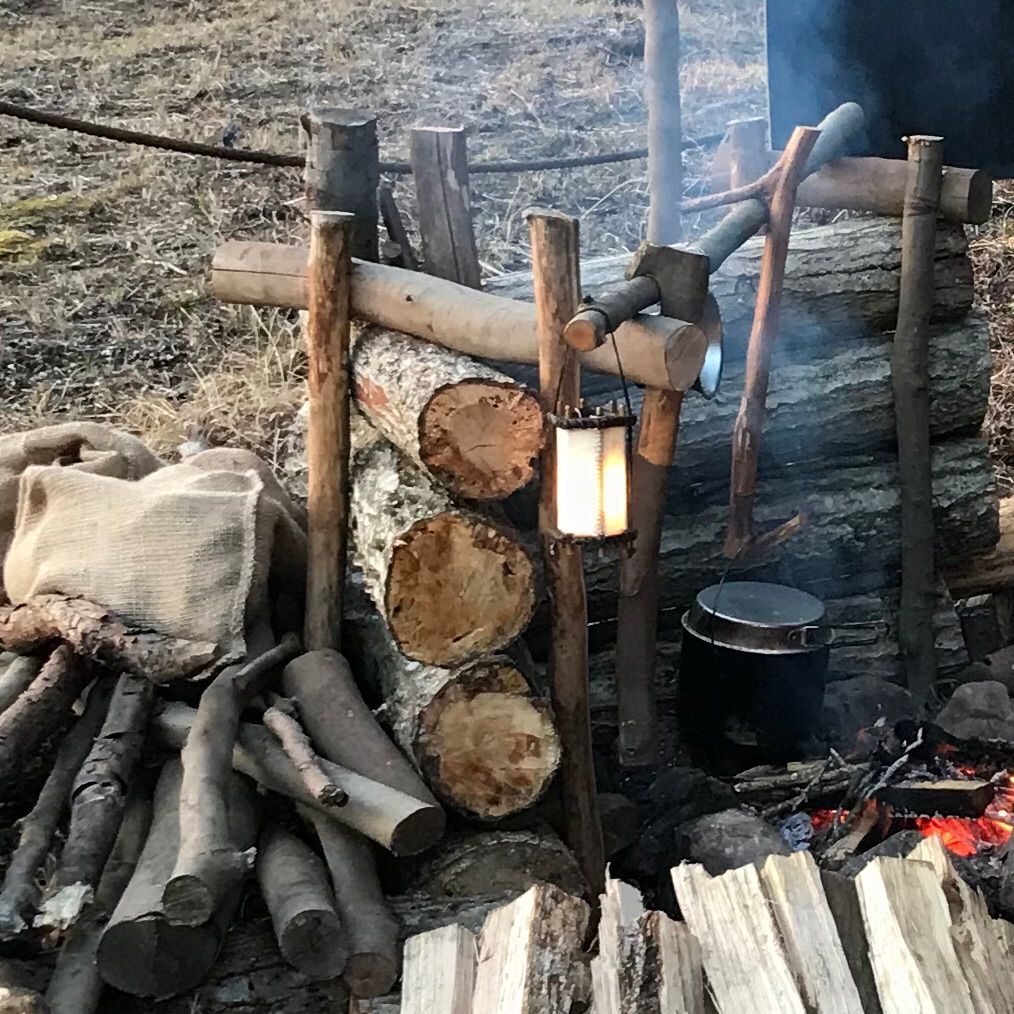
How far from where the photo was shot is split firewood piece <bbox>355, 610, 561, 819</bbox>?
3.20m

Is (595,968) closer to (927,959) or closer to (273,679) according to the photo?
(927,959)

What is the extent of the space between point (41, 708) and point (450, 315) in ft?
5.02

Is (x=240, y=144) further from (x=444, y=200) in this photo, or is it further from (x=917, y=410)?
(x=917, y=410)

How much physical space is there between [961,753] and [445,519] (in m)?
2.13

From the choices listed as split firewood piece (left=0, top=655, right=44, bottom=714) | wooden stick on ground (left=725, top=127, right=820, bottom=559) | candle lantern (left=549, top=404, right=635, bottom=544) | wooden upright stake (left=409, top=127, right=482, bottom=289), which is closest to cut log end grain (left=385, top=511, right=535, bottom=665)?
candle lantern (left=549, top=404, right=635, bottom=544)

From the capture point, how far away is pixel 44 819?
114 inches

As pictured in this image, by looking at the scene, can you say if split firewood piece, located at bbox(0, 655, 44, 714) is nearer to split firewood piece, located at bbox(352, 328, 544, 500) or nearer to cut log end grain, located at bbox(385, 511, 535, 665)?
cut log end grain, located at bbox(385, 511, 535, 665)

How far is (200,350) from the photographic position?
6777 mm

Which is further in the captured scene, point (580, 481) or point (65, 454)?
point (65, 454)

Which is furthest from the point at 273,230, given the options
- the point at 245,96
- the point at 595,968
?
the point at 595,968

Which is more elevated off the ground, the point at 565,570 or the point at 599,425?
the point at 599,425

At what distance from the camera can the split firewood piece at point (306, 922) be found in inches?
103

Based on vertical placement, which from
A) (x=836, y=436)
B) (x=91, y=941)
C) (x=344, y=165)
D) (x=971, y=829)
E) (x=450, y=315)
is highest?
(x=344, y=165)

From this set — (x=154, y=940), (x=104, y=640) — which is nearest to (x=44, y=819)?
(x=154, y=940)
